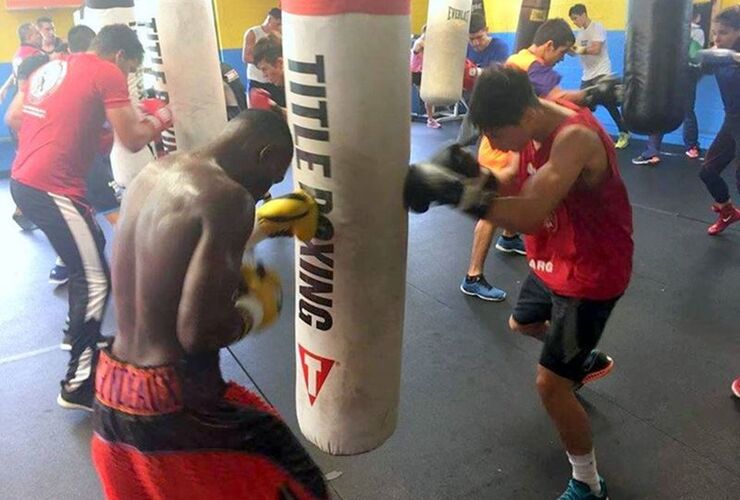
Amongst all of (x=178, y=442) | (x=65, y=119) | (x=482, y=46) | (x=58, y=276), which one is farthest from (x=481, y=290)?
(x=58, y=276)

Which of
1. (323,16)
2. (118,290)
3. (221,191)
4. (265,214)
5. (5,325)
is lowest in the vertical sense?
(5,325)

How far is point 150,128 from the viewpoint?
2455 mm

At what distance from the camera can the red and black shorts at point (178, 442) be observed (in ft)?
4.24

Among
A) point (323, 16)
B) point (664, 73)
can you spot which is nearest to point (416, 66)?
point (664, 73)

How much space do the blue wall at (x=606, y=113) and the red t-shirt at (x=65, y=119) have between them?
5.68 metres

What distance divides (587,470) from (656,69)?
1.51 m

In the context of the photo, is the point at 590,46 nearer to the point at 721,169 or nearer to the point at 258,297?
the point at 721,169

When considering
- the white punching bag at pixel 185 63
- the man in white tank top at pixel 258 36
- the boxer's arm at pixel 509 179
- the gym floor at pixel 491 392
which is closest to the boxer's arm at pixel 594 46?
the gym floor at pixel 491 392

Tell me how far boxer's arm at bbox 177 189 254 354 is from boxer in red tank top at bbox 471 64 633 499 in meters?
0.70

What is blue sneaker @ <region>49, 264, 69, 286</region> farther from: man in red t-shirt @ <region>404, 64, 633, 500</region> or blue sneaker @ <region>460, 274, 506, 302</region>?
man in red t-shirt @ <region>404, 64, 633, 500</region>

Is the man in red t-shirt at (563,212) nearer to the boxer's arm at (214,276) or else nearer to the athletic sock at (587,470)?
the athletic sock at (587,470)

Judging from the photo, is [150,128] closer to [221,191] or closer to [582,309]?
[221,191]

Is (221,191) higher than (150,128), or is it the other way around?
(221,191)

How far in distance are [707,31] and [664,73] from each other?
4891mm
